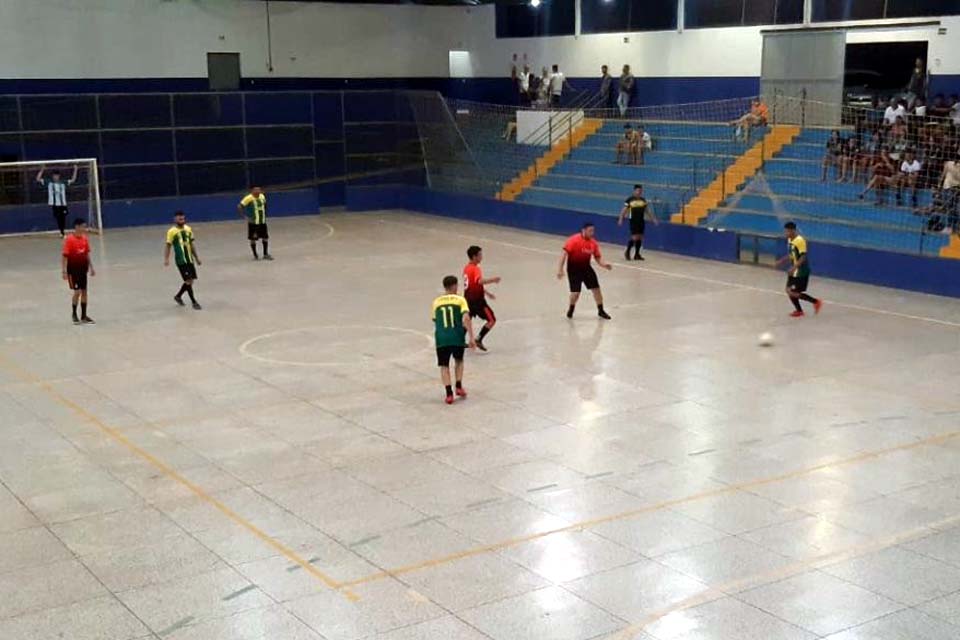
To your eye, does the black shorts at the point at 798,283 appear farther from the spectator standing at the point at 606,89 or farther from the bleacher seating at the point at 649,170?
the spectator standing at the point at 606,89

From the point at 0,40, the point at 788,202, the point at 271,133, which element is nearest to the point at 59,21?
the point at 0,40

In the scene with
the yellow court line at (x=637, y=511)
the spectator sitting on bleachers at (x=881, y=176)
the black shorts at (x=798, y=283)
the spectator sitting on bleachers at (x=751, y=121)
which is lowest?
the yellow court line at (x=637, y=511)

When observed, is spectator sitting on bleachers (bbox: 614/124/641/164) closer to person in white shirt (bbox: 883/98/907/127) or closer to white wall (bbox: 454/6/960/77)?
white wall (bbox: 454/6/960/77)

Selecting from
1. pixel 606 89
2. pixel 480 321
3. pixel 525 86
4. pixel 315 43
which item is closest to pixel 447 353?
pixel 480 321

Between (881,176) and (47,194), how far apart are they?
915 inches

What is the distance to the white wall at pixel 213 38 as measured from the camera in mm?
37406

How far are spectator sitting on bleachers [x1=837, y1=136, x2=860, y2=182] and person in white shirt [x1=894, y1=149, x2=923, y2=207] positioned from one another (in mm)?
Answer: 1420

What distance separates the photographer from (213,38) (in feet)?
133

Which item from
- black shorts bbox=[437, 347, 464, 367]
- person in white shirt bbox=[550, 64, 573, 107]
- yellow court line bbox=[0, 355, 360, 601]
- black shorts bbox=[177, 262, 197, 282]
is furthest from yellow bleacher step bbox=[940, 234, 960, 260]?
person in white shirt bbox=[550, 64, 573, 107]

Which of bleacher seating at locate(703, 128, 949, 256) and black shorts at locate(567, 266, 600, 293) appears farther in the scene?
bleacher seating at locate(703, 128, 949, 256)

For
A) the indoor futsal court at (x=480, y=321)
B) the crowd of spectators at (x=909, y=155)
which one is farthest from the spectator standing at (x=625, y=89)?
the crowd of spectators at (x=909, y=155)

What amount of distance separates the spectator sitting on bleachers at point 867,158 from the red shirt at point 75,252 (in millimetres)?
17620

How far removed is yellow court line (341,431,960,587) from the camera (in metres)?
10.0

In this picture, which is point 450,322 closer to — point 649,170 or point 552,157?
point 649,170
